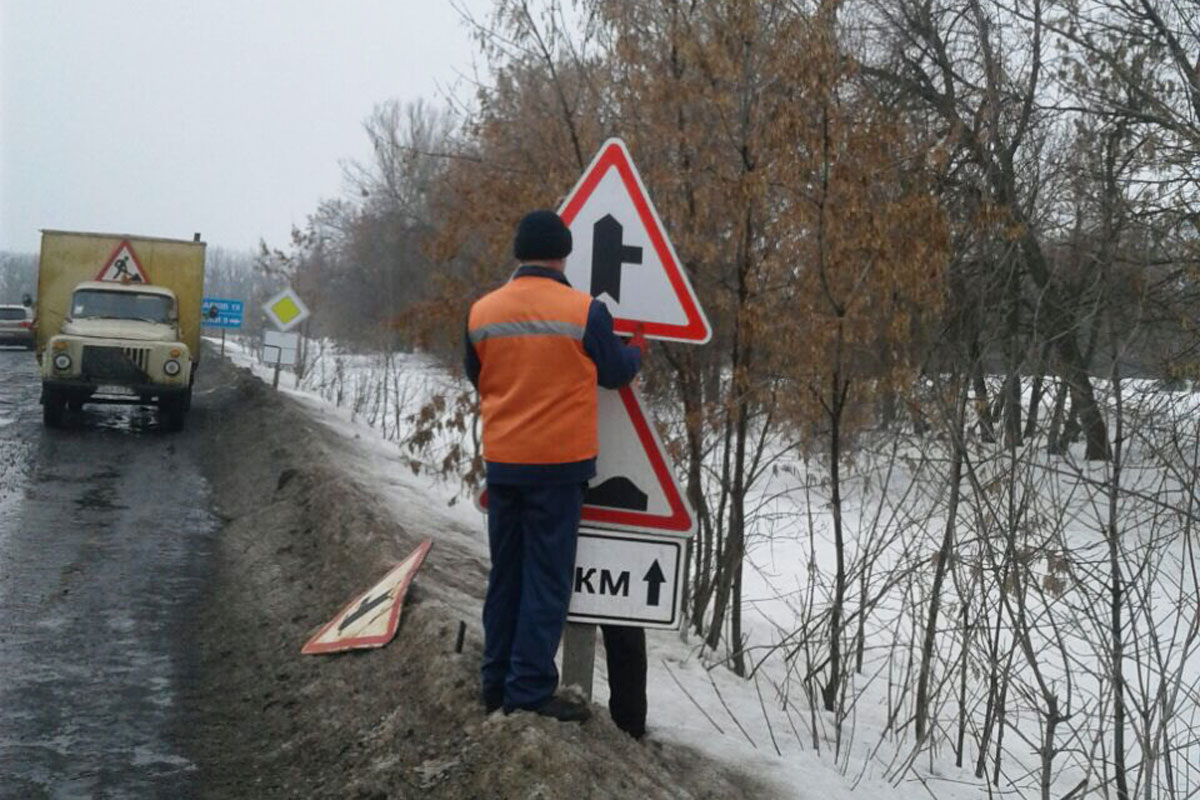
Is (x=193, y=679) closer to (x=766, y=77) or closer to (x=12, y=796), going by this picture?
(x=12, y=796)

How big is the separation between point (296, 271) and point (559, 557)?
3006cm

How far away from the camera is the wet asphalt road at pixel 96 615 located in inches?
205

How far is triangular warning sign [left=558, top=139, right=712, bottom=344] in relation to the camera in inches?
179

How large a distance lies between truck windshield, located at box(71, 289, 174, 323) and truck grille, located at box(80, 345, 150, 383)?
4.01 feet

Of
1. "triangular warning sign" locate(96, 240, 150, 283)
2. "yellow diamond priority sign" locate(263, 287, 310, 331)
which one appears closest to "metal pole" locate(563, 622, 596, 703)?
"triangular warning sign" locate(96, 240, 150, 283)

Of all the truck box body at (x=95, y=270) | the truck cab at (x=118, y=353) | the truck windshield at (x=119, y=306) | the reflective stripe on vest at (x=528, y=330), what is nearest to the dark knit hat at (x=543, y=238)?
the reflective stripe on vest at (x=528, y=330)

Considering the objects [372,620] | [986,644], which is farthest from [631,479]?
[986,644]

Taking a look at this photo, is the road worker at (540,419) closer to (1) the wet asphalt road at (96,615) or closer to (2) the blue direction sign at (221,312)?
(1) the wet asphalt road at (96,615)

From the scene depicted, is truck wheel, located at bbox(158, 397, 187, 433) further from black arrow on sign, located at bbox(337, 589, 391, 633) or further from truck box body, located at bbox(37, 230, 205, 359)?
black arrow on sign, located at bbox(337, 589, 391, 633)

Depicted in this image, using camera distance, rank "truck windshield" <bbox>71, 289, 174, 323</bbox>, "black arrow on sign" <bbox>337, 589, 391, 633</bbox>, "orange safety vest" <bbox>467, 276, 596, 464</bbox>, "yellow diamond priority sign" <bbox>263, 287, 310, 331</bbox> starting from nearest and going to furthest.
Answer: "orange safety vest" <bbox>467, 276, 596, 464</bbox>
"black arrow on sign" <bbox>337, 589, 391, 633</bbox>
"truck windshield" <bbox>71, 289, 174, 323</bbox>
"yellow diamond priority sign" <bbox>263, 287, 310, 331</bbox>

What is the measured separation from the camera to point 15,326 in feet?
A: 147

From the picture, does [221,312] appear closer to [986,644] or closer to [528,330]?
[986,644]

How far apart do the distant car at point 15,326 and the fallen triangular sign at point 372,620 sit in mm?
41672

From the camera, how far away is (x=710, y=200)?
27.3 feet
